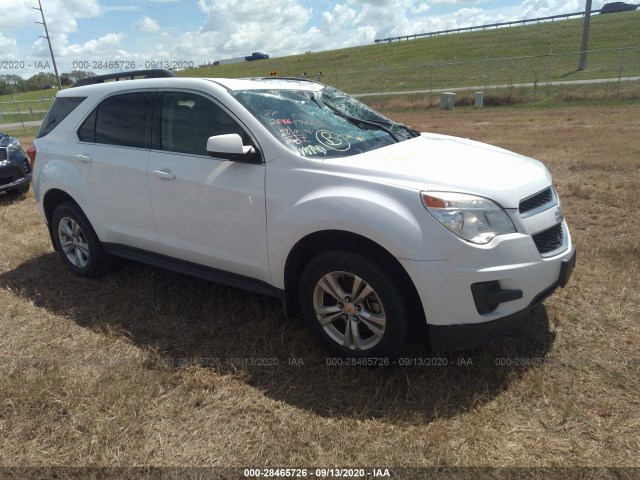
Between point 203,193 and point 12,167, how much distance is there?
6094 mm

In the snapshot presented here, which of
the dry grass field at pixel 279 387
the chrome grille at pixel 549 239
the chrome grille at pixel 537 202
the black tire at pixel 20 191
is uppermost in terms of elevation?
the chrome grille at pixel 537 202

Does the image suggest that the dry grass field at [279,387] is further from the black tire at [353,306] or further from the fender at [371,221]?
the fender at [371,221]

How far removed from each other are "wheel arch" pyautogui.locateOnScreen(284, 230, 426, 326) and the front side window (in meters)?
0.83

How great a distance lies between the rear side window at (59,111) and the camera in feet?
14.8

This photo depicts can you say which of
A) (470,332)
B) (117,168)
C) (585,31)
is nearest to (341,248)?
(470,332)

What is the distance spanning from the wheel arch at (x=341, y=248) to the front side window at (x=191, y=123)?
0.83 metres

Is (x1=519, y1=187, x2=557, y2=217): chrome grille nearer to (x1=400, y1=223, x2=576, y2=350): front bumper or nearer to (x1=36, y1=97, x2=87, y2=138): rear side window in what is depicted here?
(x1=400, y1=223, x2=576, y2=350): front bumper

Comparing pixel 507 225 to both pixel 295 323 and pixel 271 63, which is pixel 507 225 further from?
pixel 271 63

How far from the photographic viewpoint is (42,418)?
2848 mm

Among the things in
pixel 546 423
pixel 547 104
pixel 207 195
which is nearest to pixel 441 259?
pixel 546 423

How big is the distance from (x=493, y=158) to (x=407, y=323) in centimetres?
128

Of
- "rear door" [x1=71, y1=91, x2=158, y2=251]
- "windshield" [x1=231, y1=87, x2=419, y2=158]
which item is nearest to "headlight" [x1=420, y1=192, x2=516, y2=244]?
"windshield" [x1=231, y1=87, x2=419, y2=158]

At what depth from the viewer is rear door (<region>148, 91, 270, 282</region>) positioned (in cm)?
325

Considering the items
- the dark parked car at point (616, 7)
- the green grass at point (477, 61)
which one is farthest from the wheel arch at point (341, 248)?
the dark parked car at point (616, 7)
